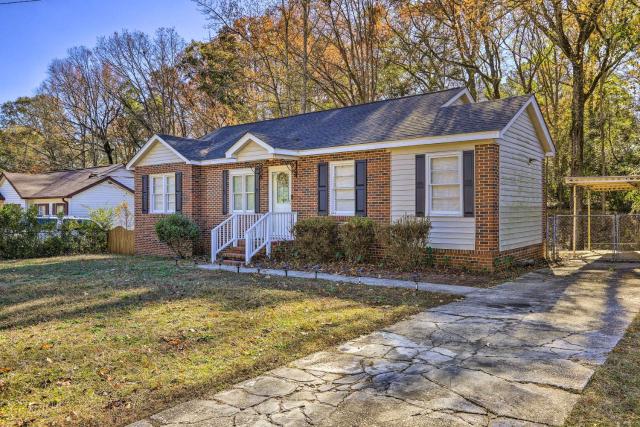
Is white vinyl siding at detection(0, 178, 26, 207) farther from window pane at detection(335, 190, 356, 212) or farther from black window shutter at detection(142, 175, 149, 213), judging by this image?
window pane at detection(335, 190, 356, 212)

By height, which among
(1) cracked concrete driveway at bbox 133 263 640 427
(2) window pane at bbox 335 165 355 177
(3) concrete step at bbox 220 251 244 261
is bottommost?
(1) cracked concrete driveway at bbox 133 263 640 427

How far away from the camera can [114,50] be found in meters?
33.7

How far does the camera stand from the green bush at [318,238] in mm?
12273

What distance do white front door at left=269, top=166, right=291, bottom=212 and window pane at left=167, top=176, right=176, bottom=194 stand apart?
164 inches

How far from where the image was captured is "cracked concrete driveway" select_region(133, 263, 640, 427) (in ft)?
11.4

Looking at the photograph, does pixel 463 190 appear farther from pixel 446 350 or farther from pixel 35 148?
pixel 35 148

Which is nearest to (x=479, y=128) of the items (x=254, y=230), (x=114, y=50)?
(x=254, y=230)

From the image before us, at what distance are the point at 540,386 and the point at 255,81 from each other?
87.2 feet

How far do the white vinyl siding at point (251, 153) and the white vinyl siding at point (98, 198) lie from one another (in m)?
17.3

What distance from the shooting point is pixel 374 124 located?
1366 centimetres

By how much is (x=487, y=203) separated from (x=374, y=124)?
14.5ft

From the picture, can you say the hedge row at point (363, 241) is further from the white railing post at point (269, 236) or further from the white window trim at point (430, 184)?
the white railing post at point (269, 236)

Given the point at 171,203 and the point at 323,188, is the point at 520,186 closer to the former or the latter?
the point at 323,188

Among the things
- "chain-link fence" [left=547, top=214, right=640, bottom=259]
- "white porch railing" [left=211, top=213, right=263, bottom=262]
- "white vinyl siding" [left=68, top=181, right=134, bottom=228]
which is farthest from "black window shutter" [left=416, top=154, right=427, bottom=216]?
"white vinyl siding" [left=68, top=181, right=134, bottom=228]
